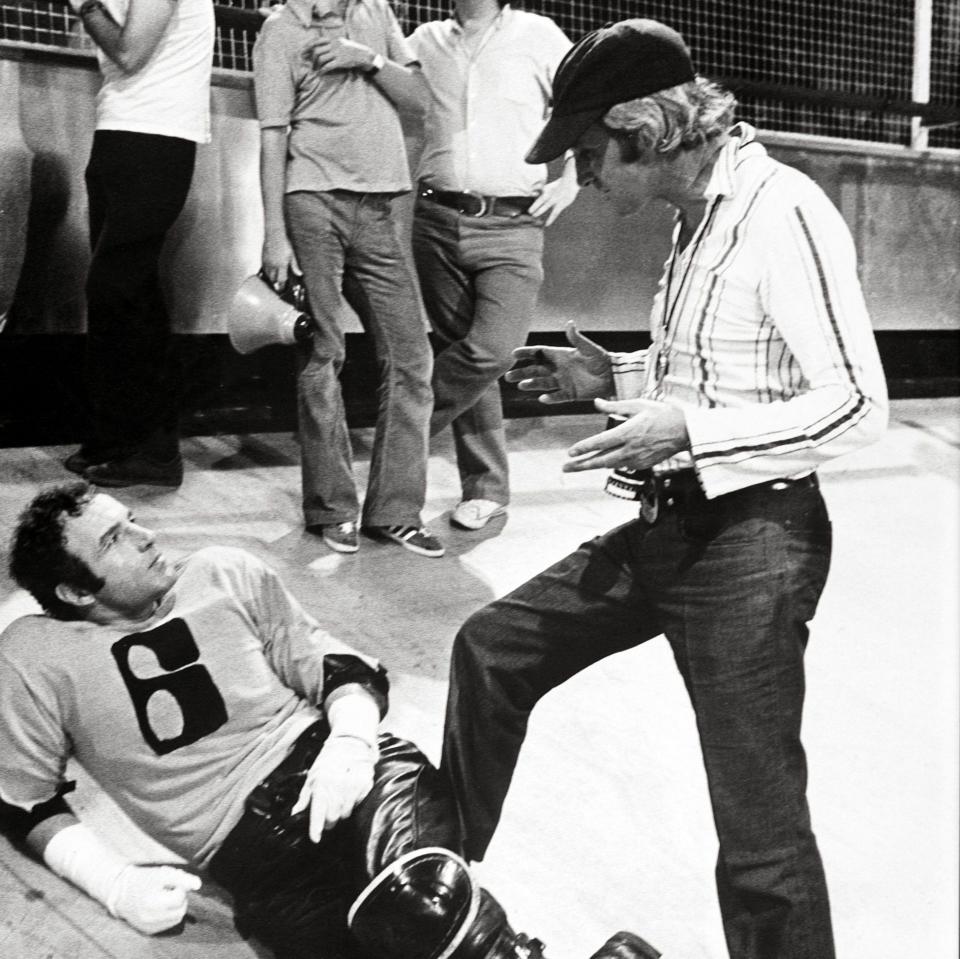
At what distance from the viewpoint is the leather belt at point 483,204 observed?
338 cm

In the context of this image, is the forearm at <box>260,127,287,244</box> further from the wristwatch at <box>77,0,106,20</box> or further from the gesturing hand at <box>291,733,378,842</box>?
the gesturing hand at <box>291,733,378,842</box>

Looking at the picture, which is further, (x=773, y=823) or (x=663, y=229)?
(x=663, y=229)

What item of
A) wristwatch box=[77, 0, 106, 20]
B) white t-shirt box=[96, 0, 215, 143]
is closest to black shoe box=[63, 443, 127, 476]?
white t-shirt box=[96, 0, 215, 143]

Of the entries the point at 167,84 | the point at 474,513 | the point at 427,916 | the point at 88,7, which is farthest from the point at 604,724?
the point at 88,7

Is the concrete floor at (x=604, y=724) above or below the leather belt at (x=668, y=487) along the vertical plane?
below

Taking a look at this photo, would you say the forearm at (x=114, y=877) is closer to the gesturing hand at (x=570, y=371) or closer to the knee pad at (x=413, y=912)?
the knee pad at (x=413, y=912)

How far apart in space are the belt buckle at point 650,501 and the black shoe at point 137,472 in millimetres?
1923

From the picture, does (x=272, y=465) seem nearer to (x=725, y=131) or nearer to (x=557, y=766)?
(x=557, y=766)

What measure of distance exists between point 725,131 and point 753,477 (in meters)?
0.44

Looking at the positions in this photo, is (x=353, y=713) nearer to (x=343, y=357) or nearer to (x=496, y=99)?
(x=343, y=357)

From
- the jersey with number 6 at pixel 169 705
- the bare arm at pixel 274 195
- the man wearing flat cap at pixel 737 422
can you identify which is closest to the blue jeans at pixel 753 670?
the man wearing flat cap at pixel 737 422

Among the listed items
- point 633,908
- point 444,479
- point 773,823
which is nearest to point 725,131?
point 773,823

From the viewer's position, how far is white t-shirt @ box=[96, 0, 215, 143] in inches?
124

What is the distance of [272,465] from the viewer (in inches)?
148
